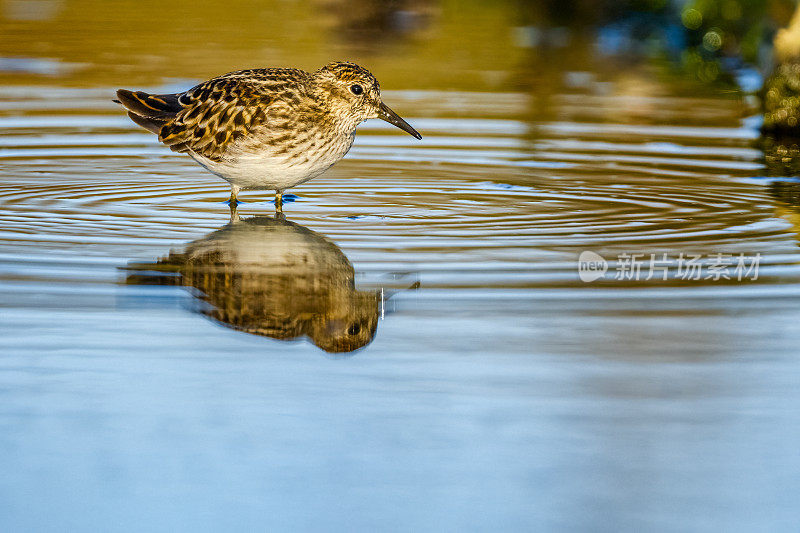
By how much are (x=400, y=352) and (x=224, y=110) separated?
13.6 ft

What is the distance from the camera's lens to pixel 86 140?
40.7ft

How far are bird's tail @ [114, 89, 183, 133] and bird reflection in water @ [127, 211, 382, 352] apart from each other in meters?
1.88

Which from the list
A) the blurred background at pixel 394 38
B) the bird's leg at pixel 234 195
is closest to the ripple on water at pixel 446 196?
the bird's leg at pixel 234 195

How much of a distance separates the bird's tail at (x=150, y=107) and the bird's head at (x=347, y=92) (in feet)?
3.94

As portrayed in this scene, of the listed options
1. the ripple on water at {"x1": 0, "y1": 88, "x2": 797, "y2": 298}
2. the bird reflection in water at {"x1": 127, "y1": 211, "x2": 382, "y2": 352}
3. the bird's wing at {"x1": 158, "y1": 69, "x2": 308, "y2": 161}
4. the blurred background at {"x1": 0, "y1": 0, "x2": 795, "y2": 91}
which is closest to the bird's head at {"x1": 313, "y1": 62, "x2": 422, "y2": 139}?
the bird's wing at {"x1": 158, "y1": 69, "x2": 308, "y2": 161}

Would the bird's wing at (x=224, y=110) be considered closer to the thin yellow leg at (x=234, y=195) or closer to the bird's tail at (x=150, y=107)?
the bird's tail at (x=150, y=107)

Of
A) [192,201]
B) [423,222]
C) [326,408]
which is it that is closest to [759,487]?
[326,408]

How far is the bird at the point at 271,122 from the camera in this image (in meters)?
9.16

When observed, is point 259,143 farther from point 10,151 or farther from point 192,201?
point 10,151

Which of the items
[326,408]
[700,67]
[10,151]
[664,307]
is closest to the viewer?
[326,408]

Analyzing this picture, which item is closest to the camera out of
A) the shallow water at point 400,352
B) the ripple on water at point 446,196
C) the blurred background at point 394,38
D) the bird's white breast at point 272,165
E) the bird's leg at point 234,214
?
the shallow water at point 400,352

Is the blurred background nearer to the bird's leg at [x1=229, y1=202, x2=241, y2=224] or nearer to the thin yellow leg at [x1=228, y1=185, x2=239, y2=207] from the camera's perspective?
the thin yellow leg at [x1=228, y1=185, x2=239, y2=207]

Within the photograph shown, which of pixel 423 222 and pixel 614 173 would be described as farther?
pixel 614 173

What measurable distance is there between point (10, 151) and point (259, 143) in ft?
11.7
